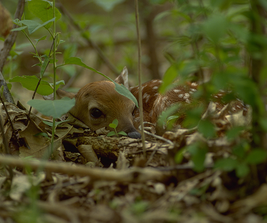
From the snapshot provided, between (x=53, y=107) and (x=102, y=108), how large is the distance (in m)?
1.82

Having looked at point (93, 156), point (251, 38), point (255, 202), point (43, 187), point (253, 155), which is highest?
point (251, 38)

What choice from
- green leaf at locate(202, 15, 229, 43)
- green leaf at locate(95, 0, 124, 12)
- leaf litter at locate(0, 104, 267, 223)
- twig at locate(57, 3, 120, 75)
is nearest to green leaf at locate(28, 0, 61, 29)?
leaf litter at locate(0, 104, 267, 223)

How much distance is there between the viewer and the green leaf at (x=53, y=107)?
1813 mm

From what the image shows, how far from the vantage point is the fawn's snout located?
12.0 ft

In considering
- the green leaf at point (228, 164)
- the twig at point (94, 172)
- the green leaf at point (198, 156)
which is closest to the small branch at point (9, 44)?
the twig at point (94, 172)

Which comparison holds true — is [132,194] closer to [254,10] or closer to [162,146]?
[162,146]

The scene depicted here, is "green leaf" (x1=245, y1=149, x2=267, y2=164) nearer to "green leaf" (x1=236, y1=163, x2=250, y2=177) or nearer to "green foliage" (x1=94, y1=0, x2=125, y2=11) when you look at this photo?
"green leaf" (x1=236, y1=163, x2=250, y2=177)

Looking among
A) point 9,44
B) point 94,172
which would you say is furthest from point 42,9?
point 94,172

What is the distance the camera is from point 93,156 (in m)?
2.50

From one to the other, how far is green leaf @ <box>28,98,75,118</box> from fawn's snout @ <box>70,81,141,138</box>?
1.66 meters

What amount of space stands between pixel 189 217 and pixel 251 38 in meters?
0.80

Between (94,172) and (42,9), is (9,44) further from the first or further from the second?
(94,172)

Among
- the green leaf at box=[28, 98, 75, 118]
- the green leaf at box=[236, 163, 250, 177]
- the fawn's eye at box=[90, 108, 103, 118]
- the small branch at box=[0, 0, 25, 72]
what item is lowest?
the fawn's eye at box=[90, 108, 103, 118]

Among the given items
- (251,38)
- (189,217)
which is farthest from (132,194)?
(251,38)
